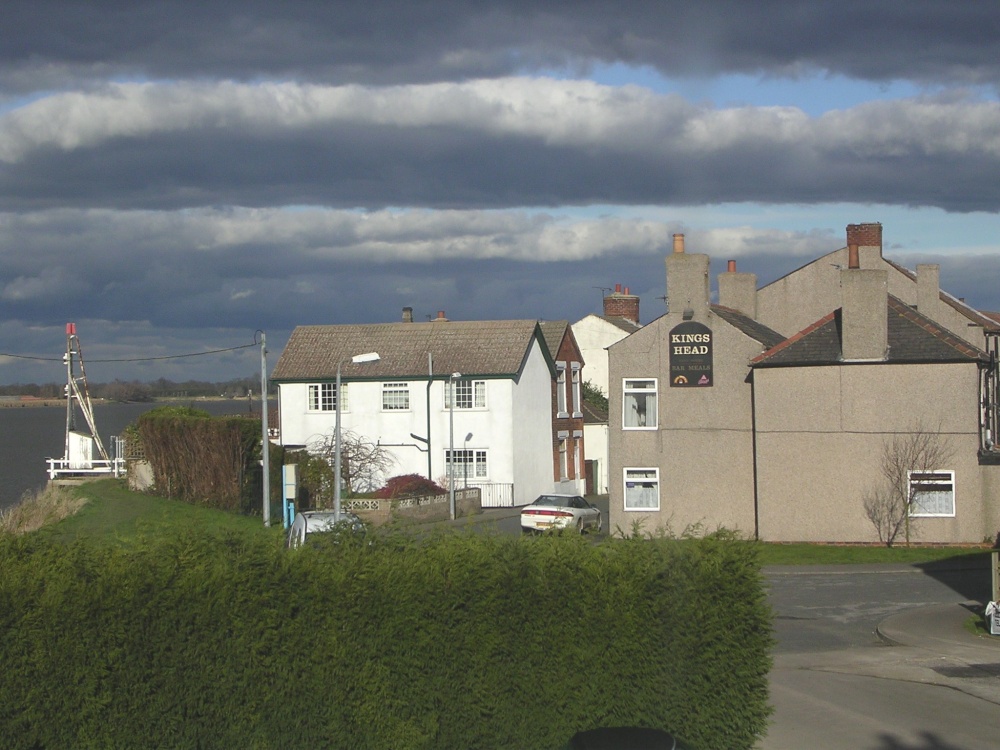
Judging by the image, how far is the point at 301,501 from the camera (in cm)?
4312

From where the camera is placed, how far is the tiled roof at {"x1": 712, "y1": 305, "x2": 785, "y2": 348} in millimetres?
37125

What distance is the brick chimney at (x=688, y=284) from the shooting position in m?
36.8

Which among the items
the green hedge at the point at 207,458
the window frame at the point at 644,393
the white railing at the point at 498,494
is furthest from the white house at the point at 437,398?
the window frame at the point at 644,393

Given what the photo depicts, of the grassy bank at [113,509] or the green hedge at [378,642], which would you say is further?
the grassy bank at [113,509]

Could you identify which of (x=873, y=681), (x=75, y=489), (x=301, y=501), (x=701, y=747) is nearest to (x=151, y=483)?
(x=75, y=489)

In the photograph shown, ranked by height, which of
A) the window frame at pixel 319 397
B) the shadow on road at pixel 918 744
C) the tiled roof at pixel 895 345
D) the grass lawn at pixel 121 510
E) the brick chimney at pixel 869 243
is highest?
the brick chimney at pixel 869 243

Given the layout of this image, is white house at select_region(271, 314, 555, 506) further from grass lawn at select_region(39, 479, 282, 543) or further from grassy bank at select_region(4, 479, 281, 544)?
grassy bank at select_region(4, 479, 281, 544)

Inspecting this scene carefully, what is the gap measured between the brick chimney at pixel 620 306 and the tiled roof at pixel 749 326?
34128 mm

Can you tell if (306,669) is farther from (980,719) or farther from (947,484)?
(947,484)

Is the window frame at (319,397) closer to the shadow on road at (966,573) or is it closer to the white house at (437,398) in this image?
the white house at (437,398)

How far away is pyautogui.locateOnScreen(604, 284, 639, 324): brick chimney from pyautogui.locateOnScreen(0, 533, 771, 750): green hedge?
64544mm

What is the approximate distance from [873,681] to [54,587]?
1241 centimetres

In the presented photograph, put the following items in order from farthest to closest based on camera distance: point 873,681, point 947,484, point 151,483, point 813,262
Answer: point 151,483, point 813,262, point 947,484, point 873,681

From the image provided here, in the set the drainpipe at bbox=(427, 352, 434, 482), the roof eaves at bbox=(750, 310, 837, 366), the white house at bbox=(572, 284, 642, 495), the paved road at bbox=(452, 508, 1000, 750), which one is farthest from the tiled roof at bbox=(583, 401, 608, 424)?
the paved road at bbox=(452, 508, 1000, 750)
